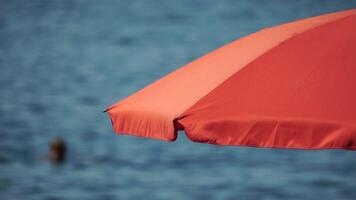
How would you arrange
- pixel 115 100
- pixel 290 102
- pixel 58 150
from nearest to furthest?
pixel 290 102, pixel 58 150, pixel 115 100

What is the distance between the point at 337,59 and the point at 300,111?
15.4 inches

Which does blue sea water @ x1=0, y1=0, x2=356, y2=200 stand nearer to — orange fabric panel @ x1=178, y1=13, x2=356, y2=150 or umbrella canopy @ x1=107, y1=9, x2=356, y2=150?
umbrella canopy @ x1=107, y1=9, x2=356, y2=150

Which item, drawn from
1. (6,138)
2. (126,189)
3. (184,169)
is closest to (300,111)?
(126,189)

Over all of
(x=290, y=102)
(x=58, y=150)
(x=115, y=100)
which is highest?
(x=115, y=100)

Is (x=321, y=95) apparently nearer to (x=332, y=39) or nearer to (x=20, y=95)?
(x=332, y=39)

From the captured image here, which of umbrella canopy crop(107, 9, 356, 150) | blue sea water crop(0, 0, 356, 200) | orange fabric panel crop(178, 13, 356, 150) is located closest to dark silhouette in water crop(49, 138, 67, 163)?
blue sea water crop(0, 0, 356, 200)

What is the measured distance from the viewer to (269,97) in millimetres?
4371

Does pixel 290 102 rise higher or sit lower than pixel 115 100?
lower

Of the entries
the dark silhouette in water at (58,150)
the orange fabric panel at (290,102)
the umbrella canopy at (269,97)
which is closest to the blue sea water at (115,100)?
the dark silhouette in water at (58,150)

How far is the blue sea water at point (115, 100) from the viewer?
798 inches

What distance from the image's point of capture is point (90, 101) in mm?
34875

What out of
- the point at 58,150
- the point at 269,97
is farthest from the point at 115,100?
the point at 269,97

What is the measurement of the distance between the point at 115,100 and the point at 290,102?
31720 millimetres

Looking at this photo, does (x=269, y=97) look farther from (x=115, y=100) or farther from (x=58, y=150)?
(x=115, y=100)
